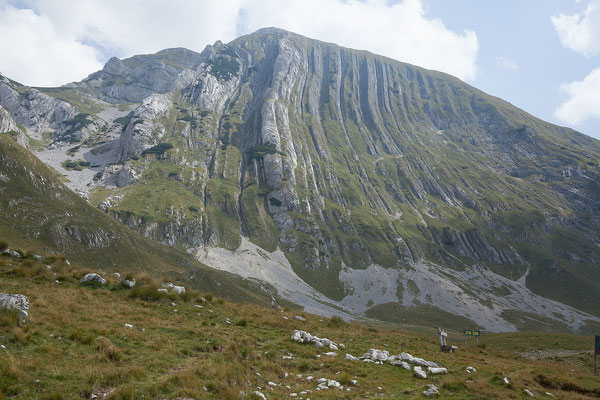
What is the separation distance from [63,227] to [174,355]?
9119 cm

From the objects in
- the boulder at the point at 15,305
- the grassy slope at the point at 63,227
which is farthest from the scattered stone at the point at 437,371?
the grassy slope at the point at 63,227

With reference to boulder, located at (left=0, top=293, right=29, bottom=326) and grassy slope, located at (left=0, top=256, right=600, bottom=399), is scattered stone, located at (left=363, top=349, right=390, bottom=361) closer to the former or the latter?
grassy slope, located at (left=0, top=256, right=600, bottom=399)

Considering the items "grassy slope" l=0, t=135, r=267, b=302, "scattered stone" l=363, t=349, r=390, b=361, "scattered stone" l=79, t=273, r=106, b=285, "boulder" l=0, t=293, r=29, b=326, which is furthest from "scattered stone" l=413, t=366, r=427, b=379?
"grassy slope" l=0, t=135, r=267, b=302

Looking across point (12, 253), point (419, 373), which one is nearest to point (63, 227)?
point (12, 253)

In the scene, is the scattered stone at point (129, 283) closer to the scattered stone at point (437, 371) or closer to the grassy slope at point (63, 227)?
the scattered stone at point (437, 371)

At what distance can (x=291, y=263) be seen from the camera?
170 m

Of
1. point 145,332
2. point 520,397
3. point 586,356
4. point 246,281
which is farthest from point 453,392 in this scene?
point 246,281

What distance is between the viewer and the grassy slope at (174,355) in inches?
398

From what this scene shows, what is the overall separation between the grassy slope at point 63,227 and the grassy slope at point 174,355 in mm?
58789

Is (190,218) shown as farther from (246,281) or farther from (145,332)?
(145,332)

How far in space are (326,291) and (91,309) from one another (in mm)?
144792

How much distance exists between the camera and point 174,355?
1410 cm

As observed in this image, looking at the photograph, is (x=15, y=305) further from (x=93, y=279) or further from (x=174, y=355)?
(x=93, y=279)

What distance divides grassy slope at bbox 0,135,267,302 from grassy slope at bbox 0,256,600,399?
58.8 metres
